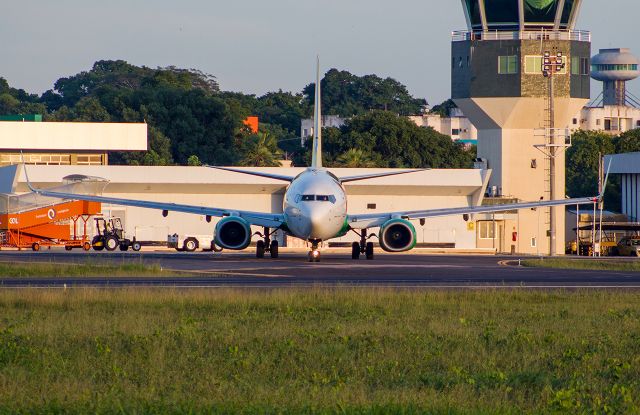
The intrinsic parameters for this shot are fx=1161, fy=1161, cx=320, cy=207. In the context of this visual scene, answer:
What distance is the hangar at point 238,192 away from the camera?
3474 inches

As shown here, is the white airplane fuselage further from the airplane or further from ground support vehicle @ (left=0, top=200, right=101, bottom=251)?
ground support vehicle @ (left=0, top=200, right=101, bottom=251)

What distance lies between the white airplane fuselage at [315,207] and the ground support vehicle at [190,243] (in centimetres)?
2326

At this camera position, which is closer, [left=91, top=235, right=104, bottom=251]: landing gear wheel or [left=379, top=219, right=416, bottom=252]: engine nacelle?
[left=379, top=219, right=416, bottom=252]: engine nacelle

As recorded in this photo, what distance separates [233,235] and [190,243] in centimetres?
2268

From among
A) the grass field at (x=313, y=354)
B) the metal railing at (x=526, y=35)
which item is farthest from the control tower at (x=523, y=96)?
the grass field at (x=313, y=354)

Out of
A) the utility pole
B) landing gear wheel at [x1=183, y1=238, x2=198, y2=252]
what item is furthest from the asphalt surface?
the utility pole

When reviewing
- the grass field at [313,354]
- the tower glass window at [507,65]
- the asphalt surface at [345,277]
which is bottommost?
the grass field at [313,354]

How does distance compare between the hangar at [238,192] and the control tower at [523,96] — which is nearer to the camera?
the hangar at [238,192]

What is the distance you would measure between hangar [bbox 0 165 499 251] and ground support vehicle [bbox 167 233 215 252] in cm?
982

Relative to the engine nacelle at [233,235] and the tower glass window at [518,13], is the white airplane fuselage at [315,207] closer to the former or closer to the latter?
the engine nacelle at [233,235]

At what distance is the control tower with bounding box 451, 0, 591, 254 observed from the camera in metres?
95.7

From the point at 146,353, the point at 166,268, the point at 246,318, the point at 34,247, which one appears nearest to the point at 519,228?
the point at 34,247

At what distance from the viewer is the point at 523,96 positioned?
96.0 metres

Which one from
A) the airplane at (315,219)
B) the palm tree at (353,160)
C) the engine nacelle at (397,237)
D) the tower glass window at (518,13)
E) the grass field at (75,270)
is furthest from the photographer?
the palm tree at (353,160)
